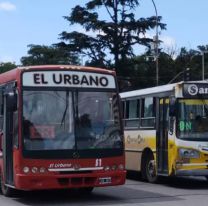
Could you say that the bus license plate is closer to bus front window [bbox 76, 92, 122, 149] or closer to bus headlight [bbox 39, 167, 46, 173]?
bus front window [bbox 76, 92, 122, 149]

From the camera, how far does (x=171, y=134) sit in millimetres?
16062

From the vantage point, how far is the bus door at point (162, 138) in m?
16.5

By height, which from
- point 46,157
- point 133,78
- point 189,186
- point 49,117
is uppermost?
point 133,78

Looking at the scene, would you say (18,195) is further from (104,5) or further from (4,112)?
(104,5)

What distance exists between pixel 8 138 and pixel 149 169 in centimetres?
560

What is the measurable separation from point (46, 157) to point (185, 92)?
5.09 m

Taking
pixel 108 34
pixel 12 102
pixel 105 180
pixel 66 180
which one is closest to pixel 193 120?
pixel 105 180

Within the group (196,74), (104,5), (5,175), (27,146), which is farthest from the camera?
(196,74)

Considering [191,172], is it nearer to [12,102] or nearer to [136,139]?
[136,139]

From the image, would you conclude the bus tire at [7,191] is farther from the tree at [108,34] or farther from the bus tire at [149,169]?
the tree at [108,34]

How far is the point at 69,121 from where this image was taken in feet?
41.9

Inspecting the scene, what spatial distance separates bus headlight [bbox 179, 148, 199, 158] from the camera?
51.6 ft

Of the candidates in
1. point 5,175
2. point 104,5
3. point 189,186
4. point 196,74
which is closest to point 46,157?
point 5,175

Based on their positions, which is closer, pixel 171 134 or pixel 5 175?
pixel 5 175
